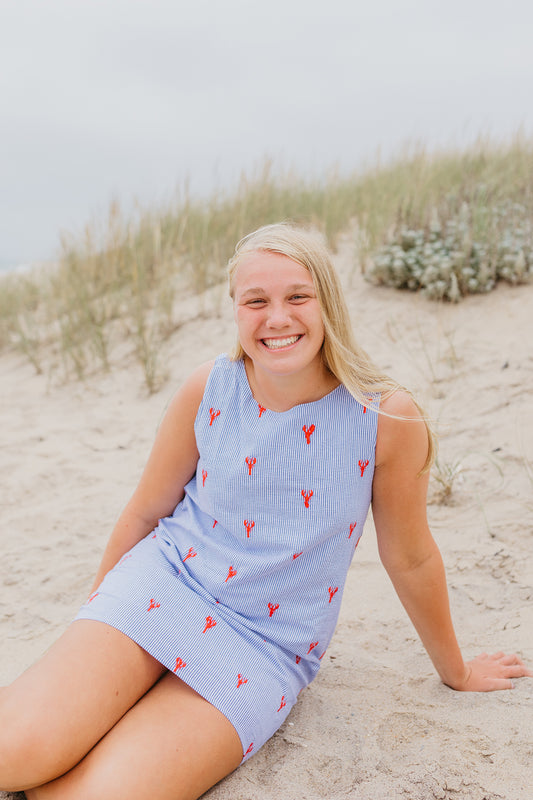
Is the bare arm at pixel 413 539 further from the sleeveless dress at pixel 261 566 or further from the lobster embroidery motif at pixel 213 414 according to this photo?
the lobster embroidery motif at pixel 213 414

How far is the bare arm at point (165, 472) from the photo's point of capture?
186cm

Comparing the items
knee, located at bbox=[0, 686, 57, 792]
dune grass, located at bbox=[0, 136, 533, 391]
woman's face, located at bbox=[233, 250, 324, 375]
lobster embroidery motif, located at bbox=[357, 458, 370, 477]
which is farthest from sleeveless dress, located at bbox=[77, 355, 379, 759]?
dune grass, located at bbox=[0, 136, 533, 391]

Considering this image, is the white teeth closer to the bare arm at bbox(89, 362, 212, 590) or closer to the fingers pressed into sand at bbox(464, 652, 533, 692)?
the bare arm at bbox(89, 362, 212, 590)

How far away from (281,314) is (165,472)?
1.97 feet

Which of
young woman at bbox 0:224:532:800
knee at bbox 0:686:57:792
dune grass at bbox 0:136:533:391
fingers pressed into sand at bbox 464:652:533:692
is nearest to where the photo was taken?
knee at bbox 0:686:57:792

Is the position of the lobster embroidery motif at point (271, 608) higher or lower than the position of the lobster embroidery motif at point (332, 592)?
lower

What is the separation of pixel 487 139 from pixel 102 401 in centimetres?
453

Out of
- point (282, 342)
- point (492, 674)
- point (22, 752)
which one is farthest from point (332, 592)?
point (22, 752)

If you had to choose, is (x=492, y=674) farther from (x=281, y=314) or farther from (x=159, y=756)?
(x=281, y=314)

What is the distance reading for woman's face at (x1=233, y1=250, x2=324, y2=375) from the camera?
1.61 m

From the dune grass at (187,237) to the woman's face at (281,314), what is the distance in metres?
2.88

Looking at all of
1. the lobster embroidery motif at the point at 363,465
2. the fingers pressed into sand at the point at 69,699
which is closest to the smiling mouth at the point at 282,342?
the lobster embroidery motif at the point at 363,465

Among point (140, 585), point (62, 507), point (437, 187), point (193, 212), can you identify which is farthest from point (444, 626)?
point (193, 212)

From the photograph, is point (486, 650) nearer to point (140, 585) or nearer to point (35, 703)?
point (140, 585)
